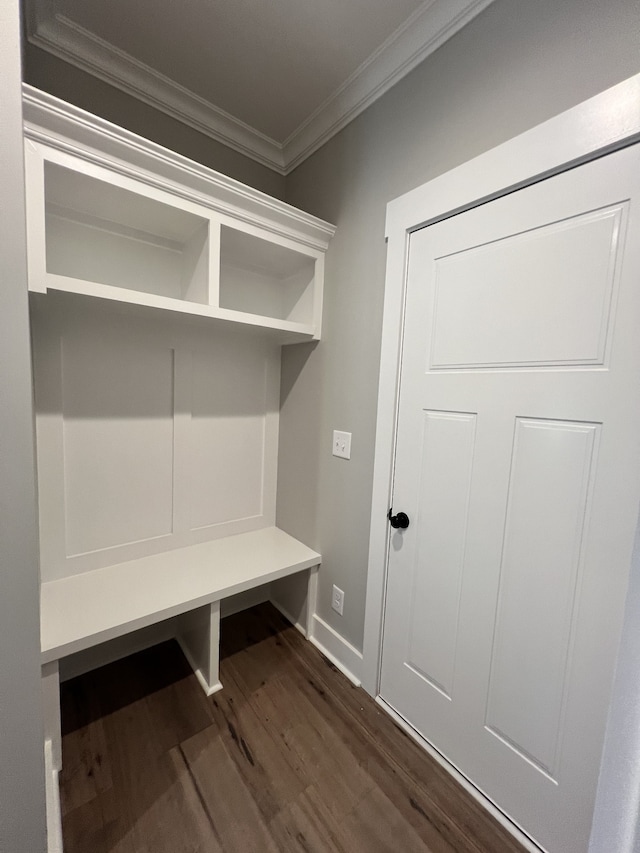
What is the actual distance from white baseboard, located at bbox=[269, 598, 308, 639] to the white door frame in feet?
1.53

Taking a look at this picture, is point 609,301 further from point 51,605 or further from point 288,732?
point 51,605

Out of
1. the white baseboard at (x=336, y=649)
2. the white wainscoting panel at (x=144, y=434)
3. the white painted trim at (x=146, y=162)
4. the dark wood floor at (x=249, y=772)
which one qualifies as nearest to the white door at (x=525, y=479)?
the dark wood floor at (x=249, y=772)

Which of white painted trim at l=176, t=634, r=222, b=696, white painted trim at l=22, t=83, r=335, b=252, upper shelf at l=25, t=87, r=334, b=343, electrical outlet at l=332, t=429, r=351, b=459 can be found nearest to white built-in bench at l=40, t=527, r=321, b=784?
white painted trim at l=176, t=634, r=222, b=696

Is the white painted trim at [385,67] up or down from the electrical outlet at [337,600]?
up

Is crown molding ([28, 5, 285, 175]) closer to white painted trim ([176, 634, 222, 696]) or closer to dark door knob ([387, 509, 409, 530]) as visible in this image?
dark door knob ([387, 509, 409, 530])

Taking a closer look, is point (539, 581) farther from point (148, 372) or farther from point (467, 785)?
point (148, 372)

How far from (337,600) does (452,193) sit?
1800 mm

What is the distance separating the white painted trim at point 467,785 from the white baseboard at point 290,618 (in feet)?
1.83

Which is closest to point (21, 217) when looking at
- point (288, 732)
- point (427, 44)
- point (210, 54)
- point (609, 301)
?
point (210, 54)

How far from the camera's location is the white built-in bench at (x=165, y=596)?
1.21 meters

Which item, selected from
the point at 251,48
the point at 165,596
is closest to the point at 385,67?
the point at 251,48

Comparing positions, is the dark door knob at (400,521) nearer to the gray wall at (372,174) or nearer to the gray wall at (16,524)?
the gray wall at (372,174)

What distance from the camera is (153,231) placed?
62.5 inches

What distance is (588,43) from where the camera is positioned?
36.4 inches
